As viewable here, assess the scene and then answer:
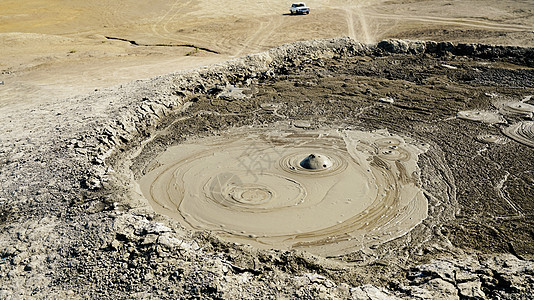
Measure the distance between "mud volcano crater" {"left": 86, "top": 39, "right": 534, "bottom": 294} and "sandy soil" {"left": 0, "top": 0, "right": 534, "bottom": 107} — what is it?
4.36 meters

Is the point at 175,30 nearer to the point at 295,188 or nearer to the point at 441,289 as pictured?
the point at 295,188

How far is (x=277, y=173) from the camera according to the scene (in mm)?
9117

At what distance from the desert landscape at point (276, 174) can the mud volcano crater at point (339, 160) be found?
0.05 metres

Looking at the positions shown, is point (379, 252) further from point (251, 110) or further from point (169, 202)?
point (251, 110)

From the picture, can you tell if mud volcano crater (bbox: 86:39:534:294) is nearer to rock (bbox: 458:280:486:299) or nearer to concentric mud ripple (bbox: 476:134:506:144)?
concentric mud ripple (bbox: 476:134:506:144)

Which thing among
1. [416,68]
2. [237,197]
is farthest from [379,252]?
[416,68]

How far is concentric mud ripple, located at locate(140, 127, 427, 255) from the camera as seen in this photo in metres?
7.41

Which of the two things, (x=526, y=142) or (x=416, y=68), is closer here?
(x=526, y=142)

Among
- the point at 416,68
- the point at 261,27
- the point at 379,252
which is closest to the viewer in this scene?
the point at 379,252

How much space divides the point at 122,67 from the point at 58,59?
3.73 metres

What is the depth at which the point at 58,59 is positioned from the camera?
18047mm

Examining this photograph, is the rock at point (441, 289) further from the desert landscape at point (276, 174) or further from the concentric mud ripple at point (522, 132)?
the concentric mud ripple at point (522, 132)

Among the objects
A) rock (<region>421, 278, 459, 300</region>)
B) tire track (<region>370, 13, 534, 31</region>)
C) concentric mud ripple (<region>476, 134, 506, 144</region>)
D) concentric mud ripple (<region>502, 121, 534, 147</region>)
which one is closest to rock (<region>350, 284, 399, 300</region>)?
rock (<region>421, 278, 459, 300</region>)

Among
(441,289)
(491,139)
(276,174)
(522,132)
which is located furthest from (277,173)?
(522,132)
